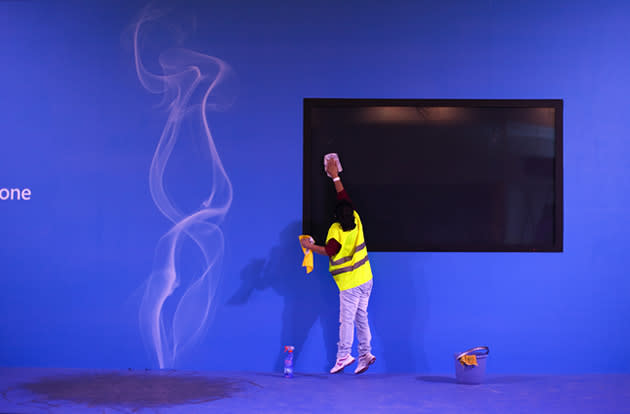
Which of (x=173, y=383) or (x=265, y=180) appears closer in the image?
(x=173, y=383)

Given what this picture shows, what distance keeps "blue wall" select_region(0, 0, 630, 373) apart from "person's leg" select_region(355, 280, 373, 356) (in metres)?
0.20

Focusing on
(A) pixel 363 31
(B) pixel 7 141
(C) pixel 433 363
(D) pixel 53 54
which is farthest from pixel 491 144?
(B) pixel 7 141

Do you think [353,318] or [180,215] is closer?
[353,318]

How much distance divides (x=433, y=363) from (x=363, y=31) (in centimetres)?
265

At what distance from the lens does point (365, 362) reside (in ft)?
14.2

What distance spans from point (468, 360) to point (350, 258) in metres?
1.09

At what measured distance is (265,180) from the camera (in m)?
4.61

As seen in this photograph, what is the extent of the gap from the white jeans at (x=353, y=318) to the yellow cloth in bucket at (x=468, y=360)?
0.68m

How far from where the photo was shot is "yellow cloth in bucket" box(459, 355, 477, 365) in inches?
161

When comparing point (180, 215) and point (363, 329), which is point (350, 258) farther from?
point (180, 215)

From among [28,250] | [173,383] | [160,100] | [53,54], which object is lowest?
[173,383]

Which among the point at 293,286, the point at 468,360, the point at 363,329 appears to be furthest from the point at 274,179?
the point at 468,360

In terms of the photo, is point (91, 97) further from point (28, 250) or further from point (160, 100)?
point (28, 250)

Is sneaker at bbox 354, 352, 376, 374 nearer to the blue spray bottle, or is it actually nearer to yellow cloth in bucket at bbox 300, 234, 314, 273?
the blue spray bottle
